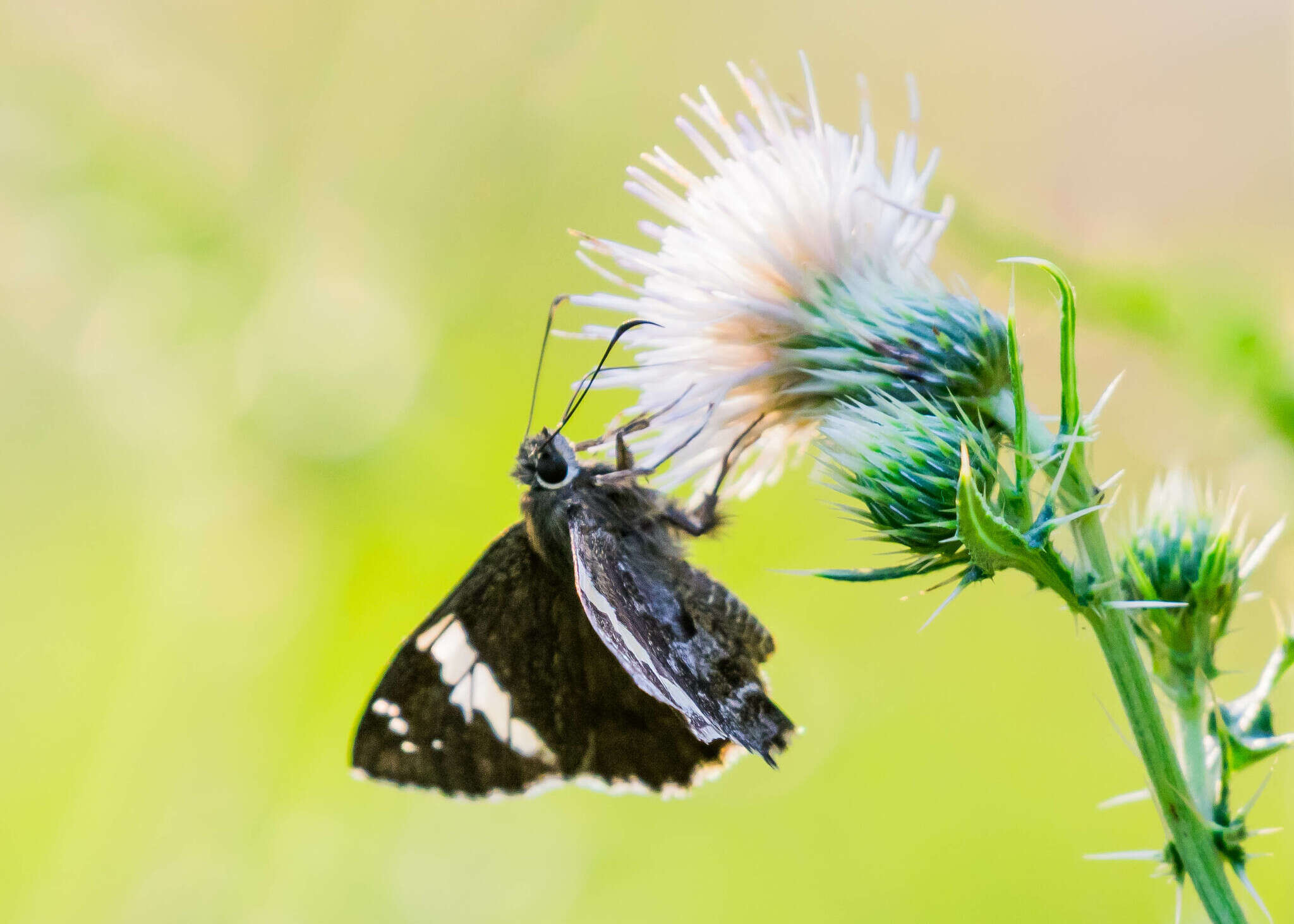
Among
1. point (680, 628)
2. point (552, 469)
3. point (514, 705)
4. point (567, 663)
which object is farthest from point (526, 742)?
point (552, 469)

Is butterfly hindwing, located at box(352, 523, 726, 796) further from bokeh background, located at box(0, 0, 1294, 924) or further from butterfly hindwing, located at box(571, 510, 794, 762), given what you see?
bokeh background, located at box(0, 0, 1294, 924)

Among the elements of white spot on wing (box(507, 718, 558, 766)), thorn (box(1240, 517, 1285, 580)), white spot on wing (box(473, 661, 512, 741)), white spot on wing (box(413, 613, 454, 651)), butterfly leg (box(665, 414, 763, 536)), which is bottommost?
thorn (box(1240, 517, 1285, 580))

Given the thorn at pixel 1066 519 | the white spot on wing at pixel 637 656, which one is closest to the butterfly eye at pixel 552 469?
the white spot on wing at pixel 637 656

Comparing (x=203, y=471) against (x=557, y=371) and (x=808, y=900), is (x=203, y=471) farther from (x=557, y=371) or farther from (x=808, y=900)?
(x=808, y=900)

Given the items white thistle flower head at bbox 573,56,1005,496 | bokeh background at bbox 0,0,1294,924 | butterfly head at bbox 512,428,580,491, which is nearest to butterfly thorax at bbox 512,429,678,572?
butterfly head at bbox 512,428,580,491

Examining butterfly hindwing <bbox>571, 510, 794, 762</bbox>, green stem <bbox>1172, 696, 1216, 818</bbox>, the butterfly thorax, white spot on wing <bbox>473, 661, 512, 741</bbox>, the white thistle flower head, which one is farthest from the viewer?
white spot on wing <bbox>473, 661, 512, 741</bbox>
